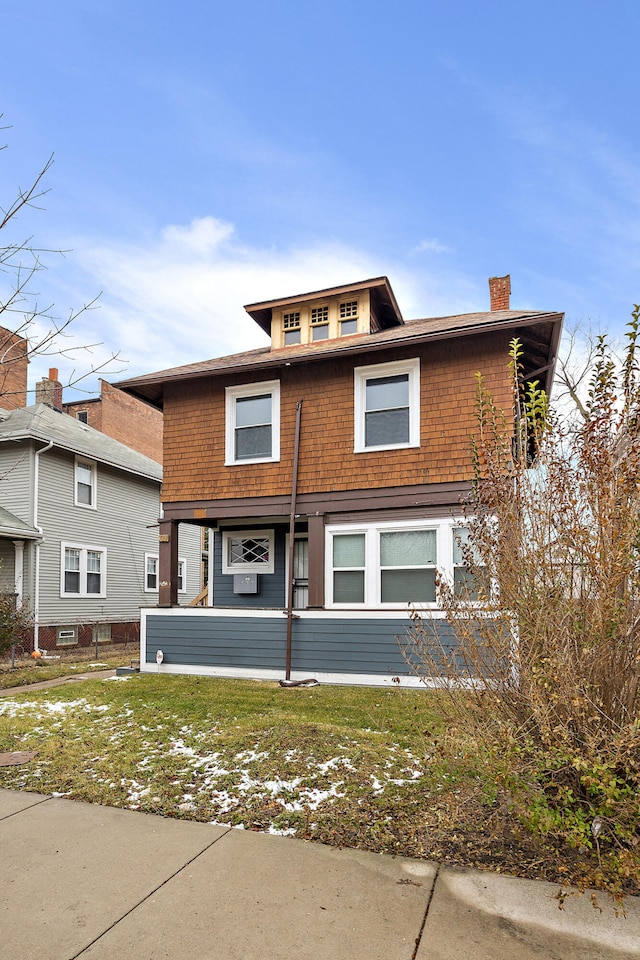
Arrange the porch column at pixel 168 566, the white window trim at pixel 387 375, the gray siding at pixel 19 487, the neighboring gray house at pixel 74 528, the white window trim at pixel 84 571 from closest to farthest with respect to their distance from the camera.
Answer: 1. the white window trim at pixel 387 375
2. the porch column at pixel 168 566
3. the neighboring gray house at pixel 74 528
4. the gray siding at pixel 19 487
5. the white window trim at pixel 84 571

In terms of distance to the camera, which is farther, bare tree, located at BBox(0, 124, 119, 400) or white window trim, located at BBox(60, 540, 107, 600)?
white window trim, located at BBox(60, 540, 107, 600)

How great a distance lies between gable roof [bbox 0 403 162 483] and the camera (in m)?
15.9

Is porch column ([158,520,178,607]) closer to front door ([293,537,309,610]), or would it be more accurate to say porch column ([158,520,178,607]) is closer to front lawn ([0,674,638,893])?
front door ([293,537,309,610])

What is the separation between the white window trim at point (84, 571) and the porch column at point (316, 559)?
363 inches

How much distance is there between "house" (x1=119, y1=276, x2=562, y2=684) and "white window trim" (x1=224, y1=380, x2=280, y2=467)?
1.0 inches

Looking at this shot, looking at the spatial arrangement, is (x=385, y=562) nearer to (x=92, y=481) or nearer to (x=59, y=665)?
(x=59, y=665)

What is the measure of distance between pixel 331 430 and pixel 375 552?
2207 millimetres

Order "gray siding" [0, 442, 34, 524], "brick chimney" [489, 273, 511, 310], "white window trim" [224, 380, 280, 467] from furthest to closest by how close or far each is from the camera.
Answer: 1. "gray siding" [0, 442, 34, 524]
2. "brick chimney" [489, 273, 511, 310]
3. "white window trim" [224, 380, 280, 467]

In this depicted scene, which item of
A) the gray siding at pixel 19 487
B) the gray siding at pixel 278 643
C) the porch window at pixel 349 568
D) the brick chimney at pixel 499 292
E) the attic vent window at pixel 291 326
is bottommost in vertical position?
the gray siding at pixel 278 643

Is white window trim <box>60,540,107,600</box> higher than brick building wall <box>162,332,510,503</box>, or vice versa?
brick building wall <box>162,332,510,503</box>

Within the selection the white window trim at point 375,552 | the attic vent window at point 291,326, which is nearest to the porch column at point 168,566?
the white window trim at point 375,552

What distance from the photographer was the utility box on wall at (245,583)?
12.8 meters

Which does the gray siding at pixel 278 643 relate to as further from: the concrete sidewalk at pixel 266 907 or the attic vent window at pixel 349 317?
the concrete sidewalk at pixel 266 907

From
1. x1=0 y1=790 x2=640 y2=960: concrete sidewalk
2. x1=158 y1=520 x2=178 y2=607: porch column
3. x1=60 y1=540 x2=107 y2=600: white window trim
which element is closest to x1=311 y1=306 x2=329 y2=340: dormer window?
x1=158 y1=520 x2=178 y2=607: porch column
